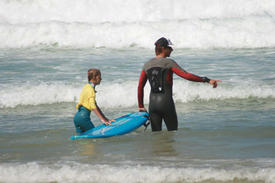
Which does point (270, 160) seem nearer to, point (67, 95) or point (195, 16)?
point (67, 95)

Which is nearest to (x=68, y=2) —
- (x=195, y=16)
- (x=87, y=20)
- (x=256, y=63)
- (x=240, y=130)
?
(x=87, y=20)

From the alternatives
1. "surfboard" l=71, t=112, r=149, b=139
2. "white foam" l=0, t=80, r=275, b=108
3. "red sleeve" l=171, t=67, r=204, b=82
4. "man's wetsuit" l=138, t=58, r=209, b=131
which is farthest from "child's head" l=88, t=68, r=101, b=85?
"white foam" l=0, t=80, r=275, b=108

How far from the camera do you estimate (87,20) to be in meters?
20.8

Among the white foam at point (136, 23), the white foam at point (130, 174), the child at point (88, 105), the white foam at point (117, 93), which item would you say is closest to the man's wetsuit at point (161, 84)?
the child at point (88, 105)

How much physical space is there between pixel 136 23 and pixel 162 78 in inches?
549

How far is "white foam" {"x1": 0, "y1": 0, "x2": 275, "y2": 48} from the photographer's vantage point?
57.8 feet

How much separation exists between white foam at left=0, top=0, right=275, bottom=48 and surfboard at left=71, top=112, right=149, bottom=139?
11.2 meters

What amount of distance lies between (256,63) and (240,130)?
22.6 ft

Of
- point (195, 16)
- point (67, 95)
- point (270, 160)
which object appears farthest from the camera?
point (195, 16)

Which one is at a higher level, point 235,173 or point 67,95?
point 67,95

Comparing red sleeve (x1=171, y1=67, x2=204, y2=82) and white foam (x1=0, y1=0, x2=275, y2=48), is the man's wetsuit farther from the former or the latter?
white foam (x1=0, y1=0, x2=275, y2=48)

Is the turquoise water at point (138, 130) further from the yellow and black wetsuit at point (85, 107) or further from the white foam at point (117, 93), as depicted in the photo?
the yellow and black wetsuit at point (85, 107)

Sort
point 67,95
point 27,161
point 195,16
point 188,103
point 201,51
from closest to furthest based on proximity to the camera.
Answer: point 27,161
point 188,103
point 67,95
point 201,51
point 195,16

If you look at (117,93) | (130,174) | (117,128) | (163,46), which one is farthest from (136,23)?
(130,174)
